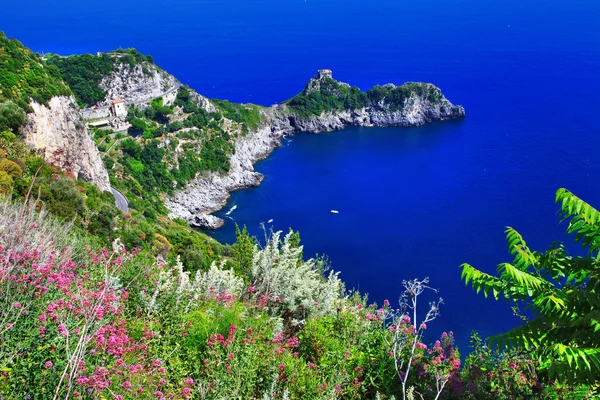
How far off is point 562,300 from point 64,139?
34358 millimetres

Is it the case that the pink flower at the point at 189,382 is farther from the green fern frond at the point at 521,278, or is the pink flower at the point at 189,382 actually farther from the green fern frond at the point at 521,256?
the green fern frond at the point at 521,256

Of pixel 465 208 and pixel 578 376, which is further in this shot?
pixel 465 208

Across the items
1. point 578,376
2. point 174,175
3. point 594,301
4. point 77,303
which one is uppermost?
point 174,175

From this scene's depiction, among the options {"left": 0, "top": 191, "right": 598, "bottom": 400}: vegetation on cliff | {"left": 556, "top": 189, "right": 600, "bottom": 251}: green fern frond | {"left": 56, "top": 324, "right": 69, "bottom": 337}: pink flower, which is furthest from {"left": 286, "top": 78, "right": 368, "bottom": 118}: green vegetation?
{"left": 56, "top": 324, "right": 69, "bottom": 337}: pink flower

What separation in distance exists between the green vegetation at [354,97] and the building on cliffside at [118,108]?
32.8 metres

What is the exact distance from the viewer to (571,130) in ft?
271

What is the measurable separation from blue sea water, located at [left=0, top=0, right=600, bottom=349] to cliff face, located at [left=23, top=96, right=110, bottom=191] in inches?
769

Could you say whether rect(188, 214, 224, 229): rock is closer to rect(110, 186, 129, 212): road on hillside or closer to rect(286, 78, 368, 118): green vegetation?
rect(110, 186, 129, 212): road on hillside

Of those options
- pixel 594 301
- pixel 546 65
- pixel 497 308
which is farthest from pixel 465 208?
pixel 546 65

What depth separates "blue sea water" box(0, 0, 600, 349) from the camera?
169 feet

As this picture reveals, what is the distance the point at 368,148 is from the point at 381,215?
83.0ft

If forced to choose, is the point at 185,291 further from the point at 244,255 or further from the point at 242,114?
the point at 242,114

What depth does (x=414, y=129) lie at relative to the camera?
91750mm

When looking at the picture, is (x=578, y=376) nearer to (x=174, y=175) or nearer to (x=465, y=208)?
(x=465, y=208)
